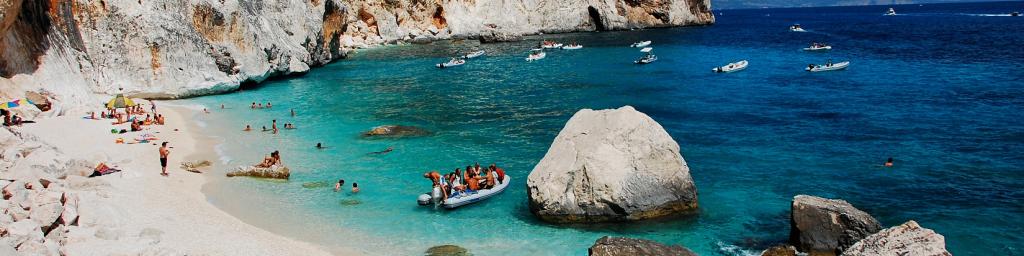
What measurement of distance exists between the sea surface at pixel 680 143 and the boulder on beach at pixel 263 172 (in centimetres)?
54

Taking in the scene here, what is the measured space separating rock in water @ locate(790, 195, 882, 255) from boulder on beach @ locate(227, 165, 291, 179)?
18300 millimetres

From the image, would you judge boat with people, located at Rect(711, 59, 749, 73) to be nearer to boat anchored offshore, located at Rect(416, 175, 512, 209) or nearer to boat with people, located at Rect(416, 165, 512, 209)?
boat with people, located at Rect(416, 165, 512, 209)

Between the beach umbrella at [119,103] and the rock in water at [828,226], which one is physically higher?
the beach umbrella at [119,103]

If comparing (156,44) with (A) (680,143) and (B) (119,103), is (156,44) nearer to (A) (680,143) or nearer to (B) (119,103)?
(B) (119,103)

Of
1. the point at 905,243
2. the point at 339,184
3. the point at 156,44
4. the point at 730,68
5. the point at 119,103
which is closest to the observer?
the point at 905,243

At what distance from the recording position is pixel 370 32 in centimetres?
10088

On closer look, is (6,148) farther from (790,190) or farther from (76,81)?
(790,190)

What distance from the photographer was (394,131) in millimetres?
37094

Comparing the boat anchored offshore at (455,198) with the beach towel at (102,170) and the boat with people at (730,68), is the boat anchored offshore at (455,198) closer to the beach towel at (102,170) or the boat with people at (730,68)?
the beach towel at (102,170)

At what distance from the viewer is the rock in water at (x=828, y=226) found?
18.5 meters

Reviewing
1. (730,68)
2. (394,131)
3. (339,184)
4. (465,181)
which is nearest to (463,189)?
(465,181)

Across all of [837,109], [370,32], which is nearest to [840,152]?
[837,109]

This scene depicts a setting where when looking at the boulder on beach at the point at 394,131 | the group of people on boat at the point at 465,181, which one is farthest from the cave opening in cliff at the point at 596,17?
the group of people on boat at the point at 465,181

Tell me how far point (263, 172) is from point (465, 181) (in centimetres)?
818
